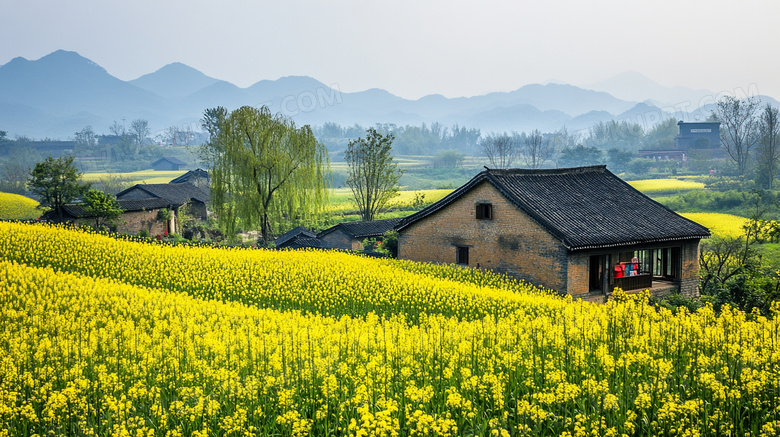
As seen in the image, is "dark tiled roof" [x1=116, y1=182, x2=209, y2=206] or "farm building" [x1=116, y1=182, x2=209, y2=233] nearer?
"farm building" [x1=116, y1=182, x2=209, y2=233]

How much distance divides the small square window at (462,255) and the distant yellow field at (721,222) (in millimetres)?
23002

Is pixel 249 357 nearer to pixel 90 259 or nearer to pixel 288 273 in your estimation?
pixel 288 273

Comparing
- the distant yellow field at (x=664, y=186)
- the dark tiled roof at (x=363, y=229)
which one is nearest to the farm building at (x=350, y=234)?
the dark tiled roof at (x=363, y=229)

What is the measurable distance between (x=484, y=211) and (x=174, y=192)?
120 ft

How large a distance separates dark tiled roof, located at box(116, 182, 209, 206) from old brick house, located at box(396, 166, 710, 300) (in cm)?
2963

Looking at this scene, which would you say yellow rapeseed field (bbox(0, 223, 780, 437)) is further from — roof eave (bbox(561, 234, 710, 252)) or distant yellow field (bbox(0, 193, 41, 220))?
distant yellow field (bbox(0, 193, 41, 220))

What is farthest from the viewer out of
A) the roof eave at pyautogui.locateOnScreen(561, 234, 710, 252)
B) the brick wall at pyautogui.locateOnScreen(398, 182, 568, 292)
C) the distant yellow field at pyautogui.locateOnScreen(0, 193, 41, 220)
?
the distant yellow field at pyautogui.locateOnScreen(0, 193, 41, 220)

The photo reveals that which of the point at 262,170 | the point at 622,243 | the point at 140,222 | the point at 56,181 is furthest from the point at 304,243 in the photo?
the point at 622,243

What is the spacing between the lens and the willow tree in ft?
126

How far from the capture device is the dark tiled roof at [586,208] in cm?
2291

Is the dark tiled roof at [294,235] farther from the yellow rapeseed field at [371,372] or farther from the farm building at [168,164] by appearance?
the farm building at [168,164]

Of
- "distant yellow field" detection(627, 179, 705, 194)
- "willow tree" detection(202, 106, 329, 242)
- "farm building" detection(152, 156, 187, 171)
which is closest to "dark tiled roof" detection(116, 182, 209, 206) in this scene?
"willow tree" detection(202, 106, 329, 242)

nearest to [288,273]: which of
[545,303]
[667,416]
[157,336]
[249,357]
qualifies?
[545,303]

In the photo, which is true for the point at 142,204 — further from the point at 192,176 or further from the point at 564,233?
the point at 564,233
